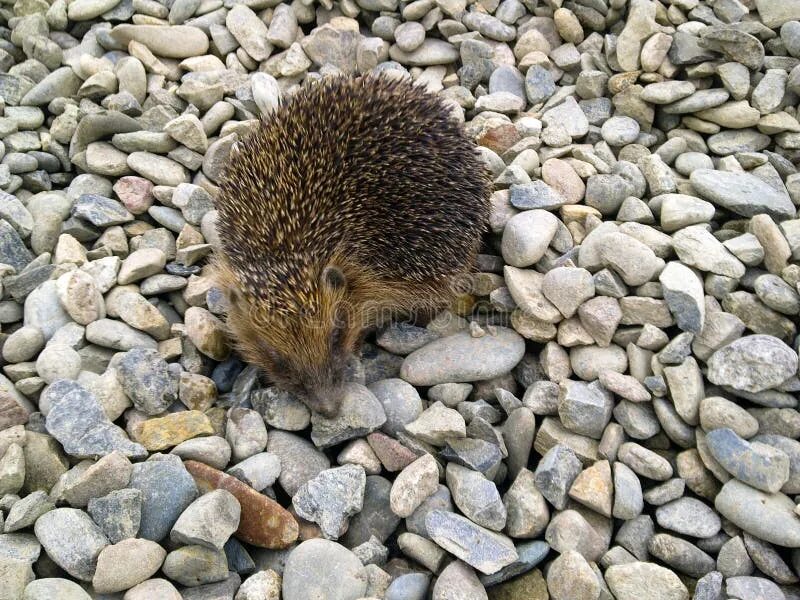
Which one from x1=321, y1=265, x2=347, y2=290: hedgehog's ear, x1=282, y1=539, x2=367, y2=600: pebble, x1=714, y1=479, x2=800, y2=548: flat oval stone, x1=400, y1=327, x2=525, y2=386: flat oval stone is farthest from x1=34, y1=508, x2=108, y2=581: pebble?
x1=714, y1=479, x2=800, y2=548: flat oval stone

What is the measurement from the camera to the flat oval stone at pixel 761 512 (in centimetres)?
→ 345

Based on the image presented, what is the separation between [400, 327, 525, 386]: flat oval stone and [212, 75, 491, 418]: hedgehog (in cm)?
41

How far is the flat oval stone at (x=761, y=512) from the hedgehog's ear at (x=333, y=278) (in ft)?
8.54

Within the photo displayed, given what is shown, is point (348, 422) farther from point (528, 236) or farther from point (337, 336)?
point (528, 236)

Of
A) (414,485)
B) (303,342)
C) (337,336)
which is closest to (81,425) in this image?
(303,342)

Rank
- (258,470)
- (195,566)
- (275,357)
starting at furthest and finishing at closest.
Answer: (275,357), (258,470), (195,566)

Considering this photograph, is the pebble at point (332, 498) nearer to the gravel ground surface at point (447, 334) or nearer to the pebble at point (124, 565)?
the gravel ground surface at point (447, 334)

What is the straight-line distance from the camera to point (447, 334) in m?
4.80

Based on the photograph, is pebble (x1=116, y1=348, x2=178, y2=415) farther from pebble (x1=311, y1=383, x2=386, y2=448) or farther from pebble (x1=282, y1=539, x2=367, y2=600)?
pebble (x1=282, y1=539, x2=367, y2=600)

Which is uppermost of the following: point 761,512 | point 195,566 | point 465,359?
point 195,566

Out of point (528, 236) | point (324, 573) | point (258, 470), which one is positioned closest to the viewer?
point (324, 573)

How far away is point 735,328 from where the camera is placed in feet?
13.6

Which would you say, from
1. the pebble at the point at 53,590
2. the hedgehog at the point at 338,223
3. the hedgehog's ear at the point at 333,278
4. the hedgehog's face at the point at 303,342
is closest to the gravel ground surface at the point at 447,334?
the pebble at the point at 53,590

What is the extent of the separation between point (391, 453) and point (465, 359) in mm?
892
